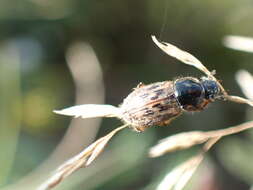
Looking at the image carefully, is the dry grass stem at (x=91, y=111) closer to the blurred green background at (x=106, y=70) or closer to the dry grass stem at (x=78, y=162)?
the dry grass stem at (x=78, y=162)

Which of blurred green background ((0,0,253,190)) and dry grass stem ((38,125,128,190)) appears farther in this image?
blurred green background ((0,0,253,190))

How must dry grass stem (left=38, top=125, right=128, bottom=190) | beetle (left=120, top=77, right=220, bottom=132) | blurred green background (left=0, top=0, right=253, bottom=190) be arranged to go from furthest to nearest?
blurred green background (left=0, top=0, right=253, bottom=190) < beetle (left=120, top=77, right=220, bottom=132) < dry grass stem (left=38, top=125, right=128, bottom=190)

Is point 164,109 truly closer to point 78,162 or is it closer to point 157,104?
point 157,104

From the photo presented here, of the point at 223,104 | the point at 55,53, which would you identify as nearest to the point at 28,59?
the point at 55,53

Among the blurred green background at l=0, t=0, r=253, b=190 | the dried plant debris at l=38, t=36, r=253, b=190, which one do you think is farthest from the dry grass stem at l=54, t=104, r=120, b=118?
the blurred green background at l=0, t=0, r=253, b=190

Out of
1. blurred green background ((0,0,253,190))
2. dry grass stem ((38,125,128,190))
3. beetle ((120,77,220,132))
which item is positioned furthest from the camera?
blurred green background ((0,0,253,190))

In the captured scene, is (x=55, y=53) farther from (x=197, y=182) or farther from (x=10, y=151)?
(x=197, y=182)

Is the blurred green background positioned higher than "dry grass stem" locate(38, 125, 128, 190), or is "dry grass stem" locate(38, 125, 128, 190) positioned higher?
"dry grass stem" locate(38, 125, 128, 190)

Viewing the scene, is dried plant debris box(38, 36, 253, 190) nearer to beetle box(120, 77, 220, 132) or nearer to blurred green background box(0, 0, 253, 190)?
beetle box(120, 77, 220, 132)
